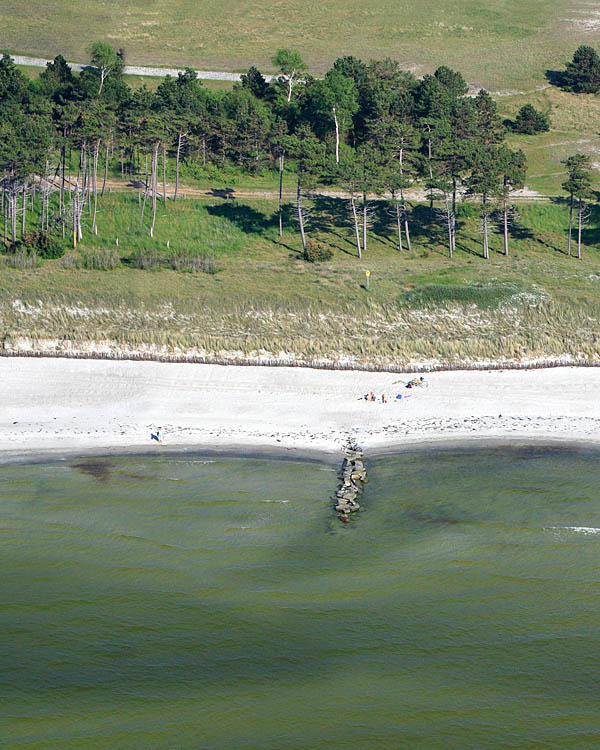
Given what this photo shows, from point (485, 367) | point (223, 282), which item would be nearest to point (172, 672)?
point (485, 367)

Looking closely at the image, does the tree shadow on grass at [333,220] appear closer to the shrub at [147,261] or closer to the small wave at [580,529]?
the shrub at [147,261]

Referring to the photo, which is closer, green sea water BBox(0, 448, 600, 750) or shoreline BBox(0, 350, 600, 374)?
green sea water BBox(0, 448, 600, 750)

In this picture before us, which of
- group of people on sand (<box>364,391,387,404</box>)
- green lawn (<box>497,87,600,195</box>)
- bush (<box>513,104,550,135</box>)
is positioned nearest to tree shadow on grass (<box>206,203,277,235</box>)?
green lawn (<box>497,87,600,195</box>)

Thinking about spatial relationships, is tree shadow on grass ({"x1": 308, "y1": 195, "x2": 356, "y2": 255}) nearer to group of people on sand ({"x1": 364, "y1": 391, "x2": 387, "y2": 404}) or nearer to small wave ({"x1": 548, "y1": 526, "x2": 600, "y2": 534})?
group of people on sand ({"x1": 364, "y1": 391, "x2": 387, "y2": 404})

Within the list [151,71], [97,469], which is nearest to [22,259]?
[97,469]

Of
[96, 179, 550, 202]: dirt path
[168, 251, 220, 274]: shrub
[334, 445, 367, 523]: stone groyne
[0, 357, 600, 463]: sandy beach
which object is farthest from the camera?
[96, 179, 550, 202]: dirt path

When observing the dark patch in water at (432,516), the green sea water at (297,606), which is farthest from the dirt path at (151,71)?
the dark patch in water at (432,516)

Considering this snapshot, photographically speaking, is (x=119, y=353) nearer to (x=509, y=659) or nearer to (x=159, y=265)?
(x=159, y=265)
